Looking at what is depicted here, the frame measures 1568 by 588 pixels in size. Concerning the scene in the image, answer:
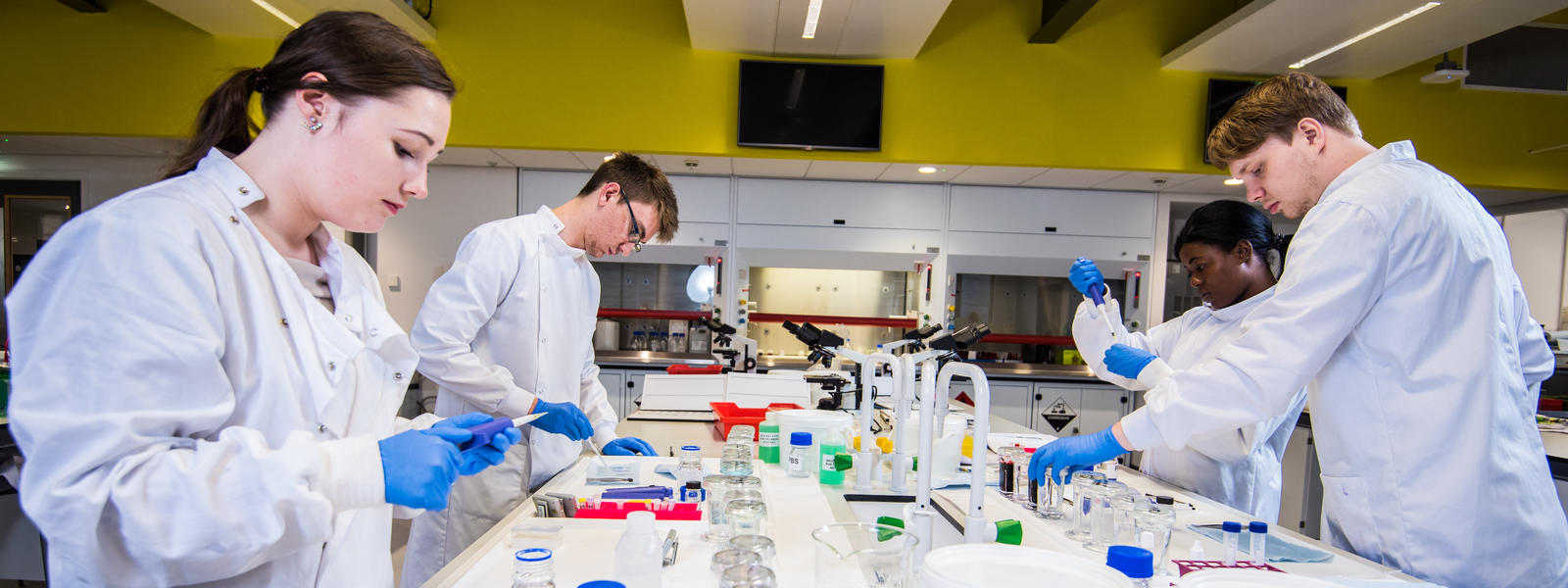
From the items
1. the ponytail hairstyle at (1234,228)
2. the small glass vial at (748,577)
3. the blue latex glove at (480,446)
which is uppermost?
the ponytail hairstyle at (1234,228)

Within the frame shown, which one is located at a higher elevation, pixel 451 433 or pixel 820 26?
pixel 820 26

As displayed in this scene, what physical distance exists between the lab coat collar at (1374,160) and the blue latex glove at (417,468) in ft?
5.73

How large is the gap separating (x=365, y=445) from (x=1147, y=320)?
547cm

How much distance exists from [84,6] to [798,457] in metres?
5.43

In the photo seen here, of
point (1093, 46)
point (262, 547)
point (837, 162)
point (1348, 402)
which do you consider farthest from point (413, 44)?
point (1093, 46)

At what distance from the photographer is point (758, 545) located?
1184mm

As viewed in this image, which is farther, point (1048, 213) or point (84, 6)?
point (1048, 213)

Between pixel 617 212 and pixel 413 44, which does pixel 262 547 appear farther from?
pixel 617 212

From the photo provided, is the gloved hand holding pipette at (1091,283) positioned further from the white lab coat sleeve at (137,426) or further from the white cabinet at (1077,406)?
the white cabinet at (1077,406)

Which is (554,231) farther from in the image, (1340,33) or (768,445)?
(1340,33)

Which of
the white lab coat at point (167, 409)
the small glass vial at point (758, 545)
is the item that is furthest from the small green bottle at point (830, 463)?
the white lab coat at point (167, 409)

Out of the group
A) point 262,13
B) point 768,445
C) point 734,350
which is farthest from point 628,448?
point 262,13

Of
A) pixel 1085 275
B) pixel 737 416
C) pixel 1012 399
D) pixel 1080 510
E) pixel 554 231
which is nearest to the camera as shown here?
pixel 1080 510

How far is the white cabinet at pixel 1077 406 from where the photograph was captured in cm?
512
